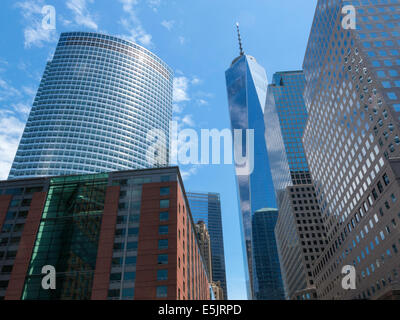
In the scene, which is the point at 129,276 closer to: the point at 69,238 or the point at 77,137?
the point at 69,238

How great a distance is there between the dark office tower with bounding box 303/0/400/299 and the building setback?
143 ft

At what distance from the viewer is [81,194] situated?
79.1 metres

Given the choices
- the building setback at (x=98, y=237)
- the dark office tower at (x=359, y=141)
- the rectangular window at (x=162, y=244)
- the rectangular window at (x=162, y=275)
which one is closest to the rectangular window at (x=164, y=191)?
the building setback at (x=98, y=237)

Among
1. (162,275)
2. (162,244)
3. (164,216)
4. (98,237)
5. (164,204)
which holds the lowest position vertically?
(162,275)

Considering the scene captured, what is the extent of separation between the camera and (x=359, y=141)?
83.6m

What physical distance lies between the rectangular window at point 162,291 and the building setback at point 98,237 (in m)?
0.19

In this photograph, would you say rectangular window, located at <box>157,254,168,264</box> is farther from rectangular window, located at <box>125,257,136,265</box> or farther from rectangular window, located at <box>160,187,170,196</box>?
rectangular window, located at <box>160,187,170,196</box>

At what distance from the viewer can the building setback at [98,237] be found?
62.4 meters

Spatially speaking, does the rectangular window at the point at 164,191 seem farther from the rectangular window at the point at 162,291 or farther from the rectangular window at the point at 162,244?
the rectangular window at the point at 162,291

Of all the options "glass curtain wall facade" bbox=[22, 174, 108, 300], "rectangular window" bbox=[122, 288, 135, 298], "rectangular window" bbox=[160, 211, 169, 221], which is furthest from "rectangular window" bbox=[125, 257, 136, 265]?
"rectangular window" bbox=[160, 211, 169, 221]

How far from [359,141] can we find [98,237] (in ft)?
224

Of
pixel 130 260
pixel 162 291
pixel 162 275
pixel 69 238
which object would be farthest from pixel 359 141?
pixel 69 238

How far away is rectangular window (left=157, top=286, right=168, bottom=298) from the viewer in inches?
2313
